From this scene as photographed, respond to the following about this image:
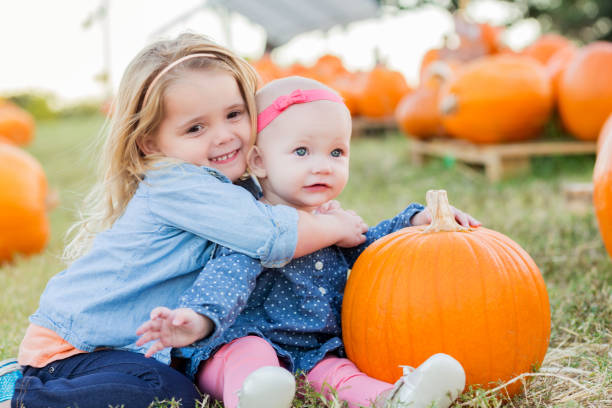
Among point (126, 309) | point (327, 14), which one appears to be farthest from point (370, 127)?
point (126, 309)

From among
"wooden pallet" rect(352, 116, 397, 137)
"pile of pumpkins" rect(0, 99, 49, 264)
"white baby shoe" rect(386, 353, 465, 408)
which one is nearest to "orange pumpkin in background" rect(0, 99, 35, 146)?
"wooden pallet" rect(352, 116, 397, 137)

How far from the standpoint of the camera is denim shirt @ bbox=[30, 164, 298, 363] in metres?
1.79

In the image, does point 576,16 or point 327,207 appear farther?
point 576,16

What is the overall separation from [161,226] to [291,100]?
1.76ft

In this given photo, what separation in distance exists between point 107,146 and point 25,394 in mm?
757

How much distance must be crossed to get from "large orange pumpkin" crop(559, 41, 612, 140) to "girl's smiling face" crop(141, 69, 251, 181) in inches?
138

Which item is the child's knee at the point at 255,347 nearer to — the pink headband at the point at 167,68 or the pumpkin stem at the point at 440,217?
the pumpkin stem at the point at 440,217

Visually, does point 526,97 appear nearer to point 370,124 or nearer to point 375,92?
point 375,92

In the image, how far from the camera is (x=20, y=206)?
3.99 m

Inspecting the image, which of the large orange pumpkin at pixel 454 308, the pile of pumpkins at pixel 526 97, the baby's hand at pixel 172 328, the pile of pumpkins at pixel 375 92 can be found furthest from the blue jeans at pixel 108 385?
the pile of pumpkins at pixel 375 92

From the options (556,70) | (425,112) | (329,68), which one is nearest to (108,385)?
(556,70)

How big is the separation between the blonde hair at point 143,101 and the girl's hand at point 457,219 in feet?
2.05

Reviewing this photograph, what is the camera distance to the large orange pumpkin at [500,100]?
4746 mm

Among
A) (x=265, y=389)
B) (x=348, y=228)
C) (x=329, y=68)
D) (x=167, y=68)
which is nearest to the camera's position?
(x=265, y=389)
